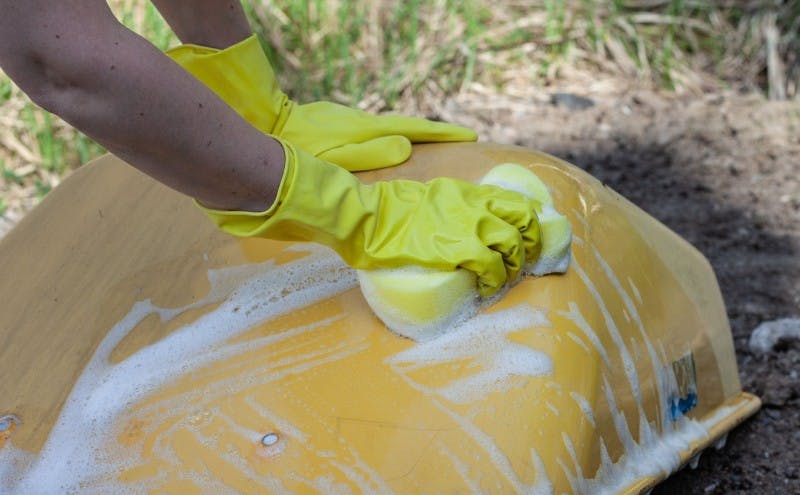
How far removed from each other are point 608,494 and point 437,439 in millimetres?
229

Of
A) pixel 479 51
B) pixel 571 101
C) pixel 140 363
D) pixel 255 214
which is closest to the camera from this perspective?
pixel 255 214

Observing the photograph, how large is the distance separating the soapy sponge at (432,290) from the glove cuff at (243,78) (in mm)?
370

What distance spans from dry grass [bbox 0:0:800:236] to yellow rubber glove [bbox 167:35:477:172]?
3.69ft

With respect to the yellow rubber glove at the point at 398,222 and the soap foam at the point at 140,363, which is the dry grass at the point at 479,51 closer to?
the soap foam at the point at 140,363

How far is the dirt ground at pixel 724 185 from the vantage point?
143 cm

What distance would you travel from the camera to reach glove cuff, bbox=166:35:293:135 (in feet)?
4.34

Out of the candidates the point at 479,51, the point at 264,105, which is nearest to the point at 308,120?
the point at 264,105

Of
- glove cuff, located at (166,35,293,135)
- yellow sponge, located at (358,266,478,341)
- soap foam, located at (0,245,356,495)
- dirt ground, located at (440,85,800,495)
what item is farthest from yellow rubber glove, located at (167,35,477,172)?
dirt ground, located at (440,85,800,495)

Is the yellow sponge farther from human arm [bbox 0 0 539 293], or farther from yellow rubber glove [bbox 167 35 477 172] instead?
yellow rubber glove [bbox 167 35 477 172]

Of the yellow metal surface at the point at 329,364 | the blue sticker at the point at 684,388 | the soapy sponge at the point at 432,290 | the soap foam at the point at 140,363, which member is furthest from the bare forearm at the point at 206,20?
the blue sticker at the point at 684,388

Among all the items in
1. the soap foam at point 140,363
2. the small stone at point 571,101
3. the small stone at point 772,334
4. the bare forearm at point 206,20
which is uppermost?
the bare forearm at point 206,20

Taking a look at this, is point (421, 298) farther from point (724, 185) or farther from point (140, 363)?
point (724, 185)

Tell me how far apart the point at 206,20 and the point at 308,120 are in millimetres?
198

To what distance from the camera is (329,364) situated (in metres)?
1.10
